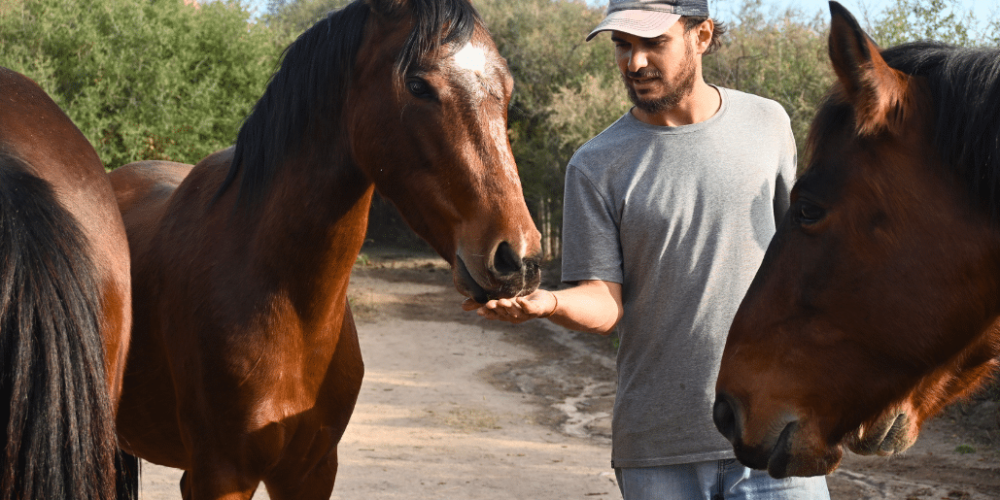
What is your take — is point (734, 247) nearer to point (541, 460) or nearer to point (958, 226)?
point (958, 226)

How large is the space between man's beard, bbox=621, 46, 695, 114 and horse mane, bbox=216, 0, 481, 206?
1.63 ft

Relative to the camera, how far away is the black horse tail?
1.47 metres

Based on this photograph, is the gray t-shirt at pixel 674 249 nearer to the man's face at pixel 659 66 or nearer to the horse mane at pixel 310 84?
the man's face at pixel 659 66

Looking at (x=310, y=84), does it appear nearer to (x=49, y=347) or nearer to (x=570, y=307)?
(x=570, y=307)

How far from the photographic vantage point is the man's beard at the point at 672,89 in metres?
2.24

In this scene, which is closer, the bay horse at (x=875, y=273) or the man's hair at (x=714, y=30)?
the bay horse at (x=875, y=273)

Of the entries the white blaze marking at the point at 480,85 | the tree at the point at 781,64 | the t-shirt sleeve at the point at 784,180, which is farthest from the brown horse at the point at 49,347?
the tree at the point at 781,64

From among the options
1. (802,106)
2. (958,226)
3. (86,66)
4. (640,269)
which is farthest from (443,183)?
(86,66)

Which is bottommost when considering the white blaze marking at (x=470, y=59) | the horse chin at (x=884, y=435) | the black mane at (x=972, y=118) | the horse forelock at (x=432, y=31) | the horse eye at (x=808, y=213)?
the horse chin at (x=884, y=435)

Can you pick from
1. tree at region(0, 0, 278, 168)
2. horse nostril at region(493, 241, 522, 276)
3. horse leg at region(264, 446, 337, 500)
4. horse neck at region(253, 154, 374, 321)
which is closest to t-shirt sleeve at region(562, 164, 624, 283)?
horse nostril at region(493, 241, 522, 276)

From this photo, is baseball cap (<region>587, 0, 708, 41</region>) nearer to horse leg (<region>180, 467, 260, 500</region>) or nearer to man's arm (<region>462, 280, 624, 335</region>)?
man's arm (<region>462, 280, 624, 335</region>)

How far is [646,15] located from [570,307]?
82 centimetres

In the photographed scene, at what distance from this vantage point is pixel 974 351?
1659 mm

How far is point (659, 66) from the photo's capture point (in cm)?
223
